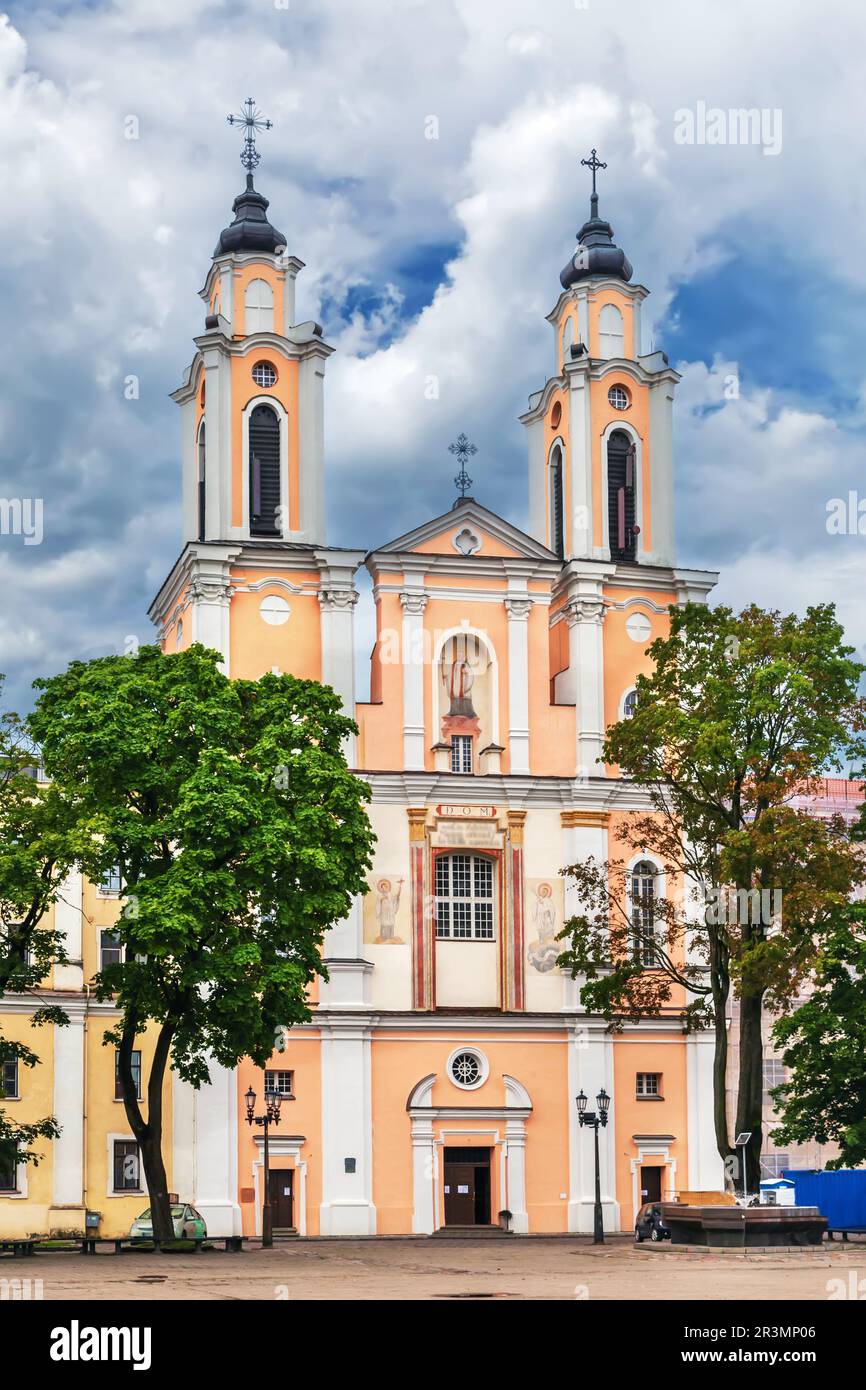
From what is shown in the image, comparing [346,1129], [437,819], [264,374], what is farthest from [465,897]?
[264,374]

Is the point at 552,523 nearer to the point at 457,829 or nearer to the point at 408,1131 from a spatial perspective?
the point at 457,829

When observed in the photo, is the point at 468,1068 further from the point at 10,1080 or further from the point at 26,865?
the point at 26,865

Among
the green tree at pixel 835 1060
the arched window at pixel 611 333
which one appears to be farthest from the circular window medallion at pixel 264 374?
the green tree at pixel 835 1060

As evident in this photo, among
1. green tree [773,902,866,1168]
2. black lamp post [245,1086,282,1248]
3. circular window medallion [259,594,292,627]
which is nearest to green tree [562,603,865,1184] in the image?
green tree [773,902,866,1168]

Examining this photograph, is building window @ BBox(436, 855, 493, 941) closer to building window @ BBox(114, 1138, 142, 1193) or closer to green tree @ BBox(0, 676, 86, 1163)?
building window @ BBox(114, 1138, 142, 1193)

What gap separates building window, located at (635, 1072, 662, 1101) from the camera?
58250 millimetres

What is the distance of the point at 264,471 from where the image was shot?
60.0m

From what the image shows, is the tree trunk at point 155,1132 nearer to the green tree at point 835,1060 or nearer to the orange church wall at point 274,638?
the green tree at point 835,1060

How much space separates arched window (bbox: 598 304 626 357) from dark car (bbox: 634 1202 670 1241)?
26155mm

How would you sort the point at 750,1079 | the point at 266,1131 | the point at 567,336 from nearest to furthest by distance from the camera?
the point at 750,1079
the point at 266,1131
the point at 567,336

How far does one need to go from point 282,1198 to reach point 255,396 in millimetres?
22409

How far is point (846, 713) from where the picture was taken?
4556cm
